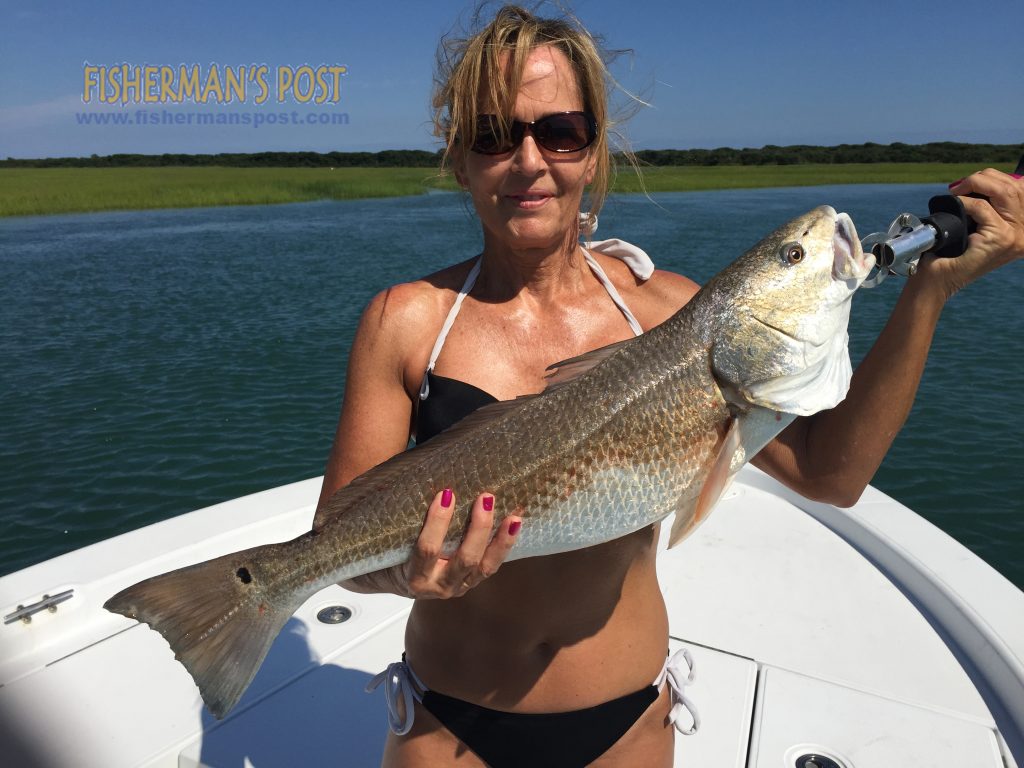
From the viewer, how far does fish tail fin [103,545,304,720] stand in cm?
215

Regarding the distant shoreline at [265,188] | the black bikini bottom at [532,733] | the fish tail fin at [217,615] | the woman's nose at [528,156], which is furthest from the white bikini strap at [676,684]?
the distant shoreline at [265,188]

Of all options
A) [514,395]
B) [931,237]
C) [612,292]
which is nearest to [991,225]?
[931,237]

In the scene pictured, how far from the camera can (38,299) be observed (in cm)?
1955

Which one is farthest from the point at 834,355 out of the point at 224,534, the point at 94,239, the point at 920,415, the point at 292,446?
the point at 94,239

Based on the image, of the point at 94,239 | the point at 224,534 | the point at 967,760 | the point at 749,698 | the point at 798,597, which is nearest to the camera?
the point at 967,760

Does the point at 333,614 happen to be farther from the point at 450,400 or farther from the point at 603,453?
the point at 603,453

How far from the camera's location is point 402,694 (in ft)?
8.05

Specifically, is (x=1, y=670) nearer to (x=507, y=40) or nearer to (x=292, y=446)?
(x=507, y=40)

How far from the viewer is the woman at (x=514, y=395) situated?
232 centimetres

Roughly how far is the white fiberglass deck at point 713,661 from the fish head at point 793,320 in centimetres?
198

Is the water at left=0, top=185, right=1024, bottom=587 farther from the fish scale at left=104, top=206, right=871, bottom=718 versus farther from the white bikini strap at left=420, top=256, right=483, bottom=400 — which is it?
the fish scale at left=104, top=206, right=871, bottom=718

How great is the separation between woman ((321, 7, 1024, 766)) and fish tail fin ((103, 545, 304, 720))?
1.05 ft

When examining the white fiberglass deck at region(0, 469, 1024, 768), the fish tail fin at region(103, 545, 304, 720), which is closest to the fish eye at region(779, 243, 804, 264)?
the fish tail fin at region(103, 545, 304, 720)

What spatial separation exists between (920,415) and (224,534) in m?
11.5
